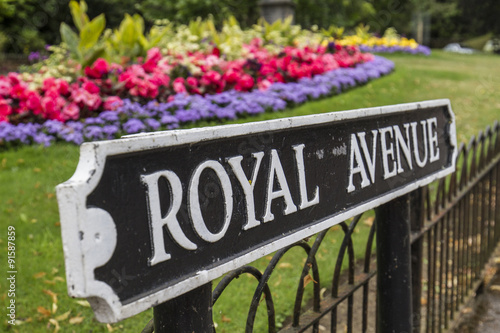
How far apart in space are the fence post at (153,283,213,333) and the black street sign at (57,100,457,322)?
7 centimetres

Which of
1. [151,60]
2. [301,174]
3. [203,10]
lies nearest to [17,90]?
[151,60]

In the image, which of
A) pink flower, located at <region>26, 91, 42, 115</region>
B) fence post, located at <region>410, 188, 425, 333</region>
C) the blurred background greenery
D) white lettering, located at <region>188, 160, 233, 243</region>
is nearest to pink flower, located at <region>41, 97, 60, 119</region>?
pink flower, located at <region>26, 91, 42, 115</region>

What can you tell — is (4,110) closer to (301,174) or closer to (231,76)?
(231,76)

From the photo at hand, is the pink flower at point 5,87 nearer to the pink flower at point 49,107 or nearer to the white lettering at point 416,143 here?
the pink flower at point 49,107

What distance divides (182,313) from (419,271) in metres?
1.55

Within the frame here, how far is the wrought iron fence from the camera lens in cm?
139

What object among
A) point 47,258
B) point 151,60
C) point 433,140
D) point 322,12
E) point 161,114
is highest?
point 322,12

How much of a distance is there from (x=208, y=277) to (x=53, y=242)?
2830 mm

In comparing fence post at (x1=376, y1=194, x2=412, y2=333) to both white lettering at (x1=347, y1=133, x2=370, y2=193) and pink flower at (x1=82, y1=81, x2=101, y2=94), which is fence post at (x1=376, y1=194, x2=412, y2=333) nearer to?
white lettering at (x1=347, y1=133, x2=370, y2=193)

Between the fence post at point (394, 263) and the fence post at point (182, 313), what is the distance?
845 millimetres

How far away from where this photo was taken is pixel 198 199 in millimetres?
770

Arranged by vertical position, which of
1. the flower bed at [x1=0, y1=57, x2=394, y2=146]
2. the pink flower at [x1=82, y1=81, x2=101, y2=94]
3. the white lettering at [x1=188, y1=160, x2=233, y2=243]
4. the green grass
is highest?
the white lettering at [x1=188, y1=160, x2=233, y2=243]

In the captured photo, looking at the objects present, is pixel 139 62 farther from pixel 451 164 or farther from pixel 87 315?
pixel 451 164

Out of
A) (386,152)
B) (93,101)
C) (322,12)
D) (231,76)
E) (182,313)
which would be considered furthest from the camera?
(322,12)
